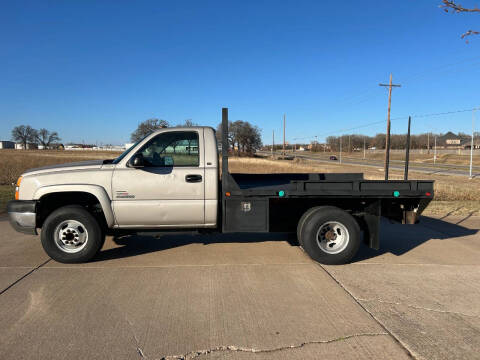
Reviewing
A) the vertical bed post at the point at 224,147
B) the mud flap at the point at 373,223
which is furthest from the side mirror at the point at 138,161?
the mud flap at the point at 373,223

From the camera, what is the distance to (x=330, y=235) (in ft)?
16.6

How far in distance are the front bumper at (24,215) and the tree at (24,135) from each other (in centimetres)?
15034

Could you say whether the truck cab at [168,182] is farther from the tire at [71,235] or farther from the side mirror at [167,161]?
the tire at [71,235]

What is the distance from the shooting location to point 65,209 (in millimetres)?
4855

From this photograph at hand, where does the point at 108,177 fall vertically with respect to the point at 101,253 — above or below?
above

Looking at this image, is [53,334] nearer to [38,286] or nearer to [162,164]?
[38,286]

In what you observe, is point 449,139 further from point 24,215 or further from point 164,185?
point 24,215

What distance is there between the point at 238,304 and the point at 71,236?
8.99ft

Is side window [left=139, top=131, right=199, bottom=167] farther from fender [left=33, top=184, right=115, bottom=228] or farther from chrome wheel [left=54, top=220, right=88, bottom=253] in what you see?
chrome wheel [left=54, top=220, right=88, bottom=253]

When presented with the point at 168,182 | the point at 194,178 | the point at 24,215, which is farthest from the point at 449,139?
the point at 24,215

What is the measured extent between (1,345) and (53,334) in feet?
1.28

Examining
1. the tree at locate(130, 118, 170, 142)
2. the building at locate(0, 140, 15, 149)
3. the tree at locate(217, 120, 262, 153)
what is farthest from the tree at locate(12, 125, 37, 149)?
the tree at locate(130, 118, 170, 142)

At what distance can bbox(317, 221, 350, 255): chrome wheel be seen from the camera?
5008mm

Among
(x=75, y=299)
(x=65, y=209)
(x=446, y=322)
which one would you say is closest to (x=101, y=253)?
(x=65, y=209)
